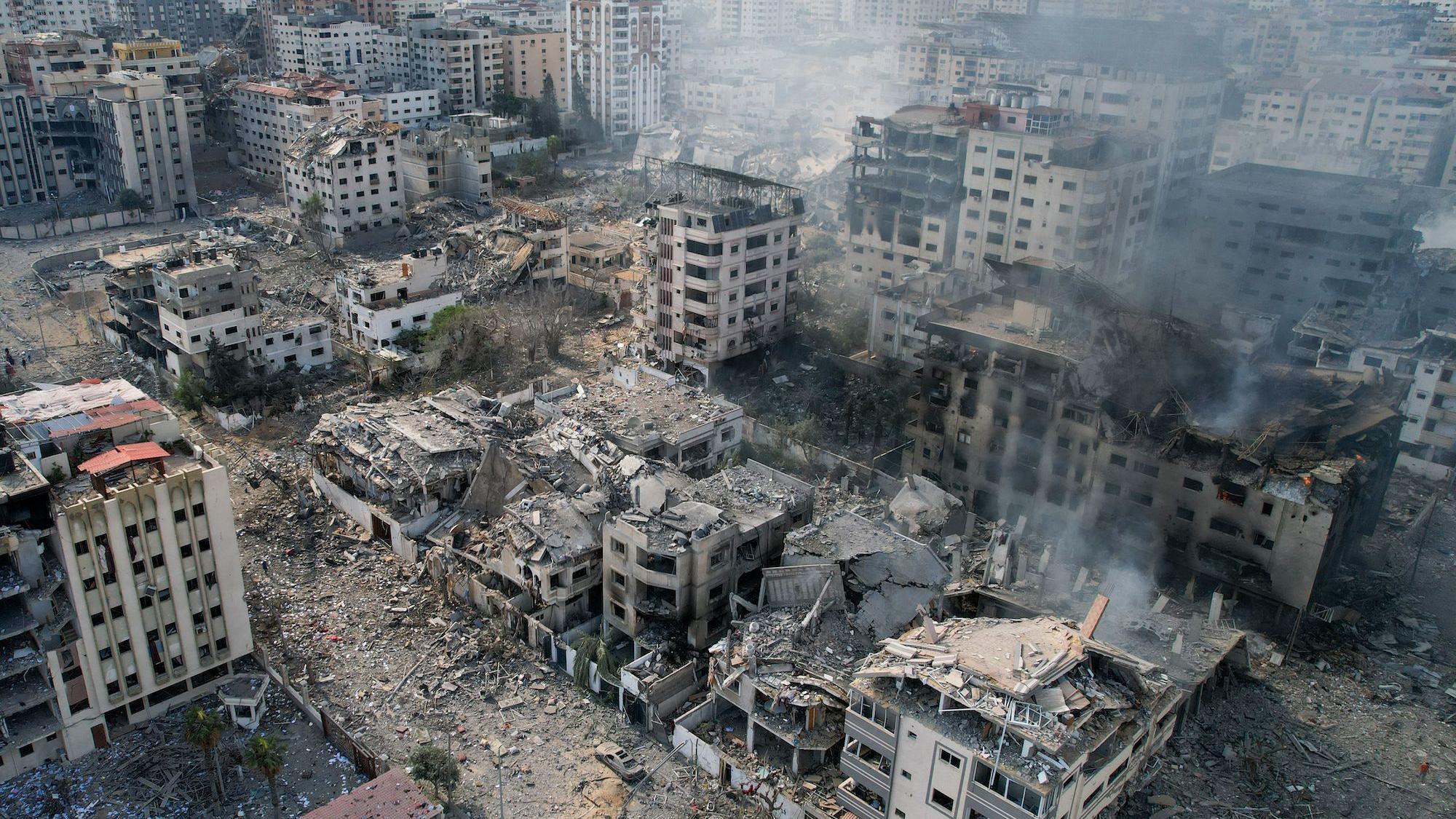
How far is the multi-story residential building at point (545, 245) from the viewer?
40.4 meters

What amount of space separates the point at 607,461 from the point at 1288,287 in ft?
84.9

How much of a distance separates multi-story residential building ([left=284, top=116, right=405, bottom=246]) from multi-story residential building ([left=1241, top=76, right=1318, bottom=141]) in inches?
1679

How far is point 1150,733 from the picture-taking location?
1630cm

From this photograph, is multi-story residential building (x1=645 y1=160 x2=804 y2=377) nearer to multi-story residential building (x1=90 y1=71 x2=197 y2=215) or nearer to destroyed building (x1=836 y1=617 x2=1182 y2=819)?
destroyed building (x1=836 y1=617 x2=1182 y2=819)

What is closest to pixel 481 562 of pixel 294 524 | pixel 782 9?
pixel 294 524

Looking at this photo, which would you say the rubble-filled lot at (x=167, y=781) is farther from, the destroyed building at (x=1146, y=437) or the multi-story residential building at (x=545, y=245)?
the multi-story residential building at (x=545, y=245)

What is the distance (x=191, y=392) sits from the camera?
3034 cm

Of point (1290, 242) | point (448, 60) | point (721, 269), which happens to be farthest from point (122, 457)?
point (448, 60)

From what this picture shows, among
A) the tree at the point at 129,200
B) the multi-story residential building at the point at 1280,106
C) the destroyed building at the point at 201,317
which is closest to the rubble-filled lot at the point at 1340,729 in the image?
the destroyed building at the point at 201,317

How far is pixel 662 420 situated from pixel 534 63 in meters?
53.4

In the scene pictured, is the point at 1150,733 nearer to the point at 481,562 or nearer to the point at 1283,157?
the point at 481,562

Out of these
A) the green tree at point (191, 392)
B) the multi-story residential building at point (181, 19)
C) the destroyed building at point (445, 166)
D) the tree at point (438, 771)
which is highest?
the multi-story residential building at point (181, 19)

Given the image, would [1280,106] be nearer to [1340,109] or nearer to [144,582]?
[1340,109]

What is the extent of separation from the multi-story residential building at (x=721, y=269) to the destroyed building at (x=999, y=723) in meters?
16.2
